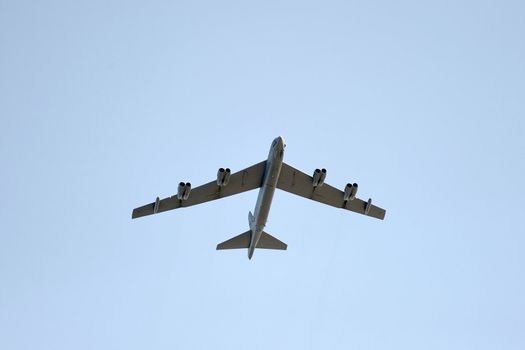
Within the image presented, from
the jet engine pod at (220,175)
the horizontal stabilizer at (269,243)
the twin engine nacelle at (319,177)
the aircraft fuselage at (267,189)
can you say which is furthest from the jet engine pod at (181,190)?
the twin engine nacelle at (319,177)

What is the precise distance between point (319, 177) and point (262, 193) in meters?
4.32

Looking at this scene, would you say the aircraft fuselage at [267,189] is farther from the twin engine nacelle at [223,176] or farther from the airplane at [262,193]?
the twin engine nacelle at [223,176]

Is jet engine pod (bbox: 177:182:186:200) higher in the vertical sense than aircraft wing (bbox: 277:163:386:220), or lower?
lower

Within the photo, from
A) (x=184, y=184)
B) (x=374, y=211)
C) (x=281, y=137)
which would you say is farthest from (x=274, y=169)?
(x=374, y=211)

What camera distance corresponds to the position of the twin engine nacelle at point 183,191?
A: 5147 cm

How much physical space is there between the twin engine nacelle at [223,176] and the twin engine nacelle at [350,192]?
909 centimetres

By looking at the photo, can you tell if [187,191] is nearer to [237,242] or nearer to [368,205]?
[237,242]

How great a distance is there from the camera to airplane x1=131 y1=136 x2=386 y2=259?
169 ft

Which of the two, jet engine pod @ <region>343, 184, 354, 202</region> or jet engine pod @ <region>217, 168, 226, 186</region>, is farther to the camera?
jet engine pod @ <region>343, 184, 354, 202</region>

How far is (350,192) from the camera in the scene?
5341cm

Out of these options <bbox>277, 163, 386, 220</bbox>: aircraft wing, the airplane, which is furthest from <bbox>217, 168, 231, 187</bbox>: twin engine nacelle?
<bbox>277, 163, 386, 220</bbox>: aircraft wing

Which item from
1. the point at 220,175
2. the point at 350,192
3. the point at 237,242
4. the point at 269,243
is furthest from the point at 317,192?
the point at 220,175

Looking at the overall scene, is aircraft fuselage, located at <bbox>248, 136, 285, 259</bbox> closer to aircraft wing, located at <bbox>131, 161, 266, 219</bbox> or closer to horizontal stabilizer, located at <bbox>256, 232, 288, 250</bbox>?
horizontal stabilizer, located at <bbox>256, 232, 288, 250</bbox>

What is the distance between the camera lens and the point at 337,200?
56.2 metres
